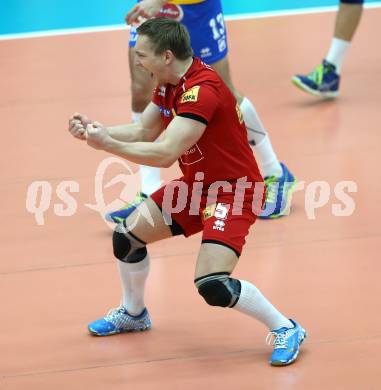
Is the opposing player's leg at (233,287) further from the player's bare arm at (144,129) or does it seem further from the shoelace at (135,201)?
the shoelace at (135,201)

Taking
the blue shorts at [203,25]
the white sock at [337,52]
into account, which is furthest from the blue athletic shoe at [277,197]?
the white sock at [337,52]

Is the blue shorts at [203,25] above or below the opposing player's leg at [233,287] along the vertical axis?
above

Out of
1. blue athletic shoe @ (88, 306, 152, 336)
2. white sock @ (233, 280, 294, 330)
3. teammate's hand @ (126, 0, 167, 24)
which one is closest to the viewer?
white sock @ (233, 280, 294, 330)

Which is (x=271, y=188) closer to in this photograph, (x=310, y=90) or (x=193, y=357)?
(x=193, y=357)

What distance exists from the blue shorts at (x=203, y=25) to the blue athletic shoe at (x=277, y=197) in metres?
0.73

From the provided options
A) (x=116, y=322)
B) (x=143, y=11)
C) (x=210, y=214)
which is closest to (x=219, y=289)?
(x=210, y=214)

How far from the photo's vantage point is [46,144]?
6160 millimetres

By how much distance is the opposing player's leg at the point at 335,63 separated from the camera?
6.70 metres

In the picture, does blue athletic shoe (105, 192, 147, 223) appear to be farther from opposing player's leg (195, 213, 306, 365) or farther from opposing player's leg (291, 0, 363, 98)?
opposing player's leg (291, 0, 363, 98)

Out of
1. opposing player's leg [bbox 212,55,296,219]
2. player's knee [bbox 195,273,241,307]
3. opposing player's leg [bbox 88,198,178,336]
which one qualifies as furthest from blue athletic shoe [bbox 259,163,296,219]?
player's knee [bbox 195,273,241,307]

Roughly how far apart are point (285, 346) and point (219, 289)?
0.39 meters

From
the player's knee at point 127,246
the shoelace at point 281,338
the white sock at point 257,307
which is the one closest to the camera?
the white sock at point 257,307

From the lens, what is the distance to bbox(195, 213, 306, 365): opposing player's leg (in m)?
3.44

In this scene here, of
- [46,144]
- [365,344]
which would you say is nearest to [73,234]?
[46,144]
